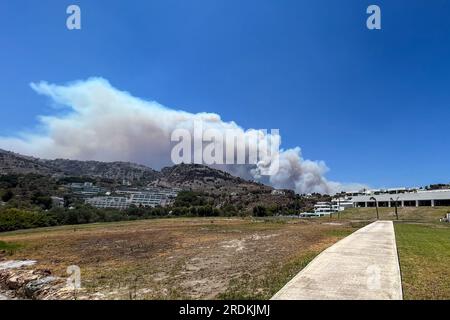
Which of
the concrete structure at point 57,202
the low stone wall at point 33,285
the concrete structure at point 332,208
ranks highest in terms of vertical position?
the concrete structure at point 57,202

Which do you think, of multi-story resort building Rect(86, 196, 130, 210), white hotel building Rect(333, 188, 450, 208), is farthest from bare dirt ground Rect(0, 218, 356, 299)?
multi-story resort building Rect(86, 196, 130, 210)

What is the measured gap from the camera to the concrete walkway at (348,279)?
33.2ft

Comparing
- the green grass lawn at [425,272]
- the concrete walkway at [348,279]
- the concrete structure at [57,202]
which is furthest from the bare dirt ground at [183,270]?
the concrete structure at [57,202]

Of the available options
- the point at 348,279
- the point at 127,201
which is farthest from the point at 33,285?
the point at 127,201

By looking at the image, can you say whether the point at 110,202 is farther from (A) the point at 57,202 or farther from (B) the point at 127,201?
(A) the point at 57,202

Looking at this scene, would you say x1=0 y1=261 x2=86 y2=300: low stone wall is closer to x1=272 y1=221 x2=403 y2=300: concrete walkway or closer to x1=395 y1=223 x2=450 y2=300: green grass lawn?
x1=272 y1=221 x2=403 y2=300: concrete walkway

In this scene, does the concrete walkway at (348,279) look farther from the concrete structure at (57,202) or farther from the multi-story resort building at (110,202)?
the multi-story resort building at (110,202)

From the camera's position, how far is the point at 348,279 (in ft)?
39.4

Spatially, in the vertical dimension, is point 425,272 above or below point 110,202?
below

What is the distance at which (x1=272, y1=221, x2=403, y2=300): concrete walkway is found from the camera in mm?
10125
